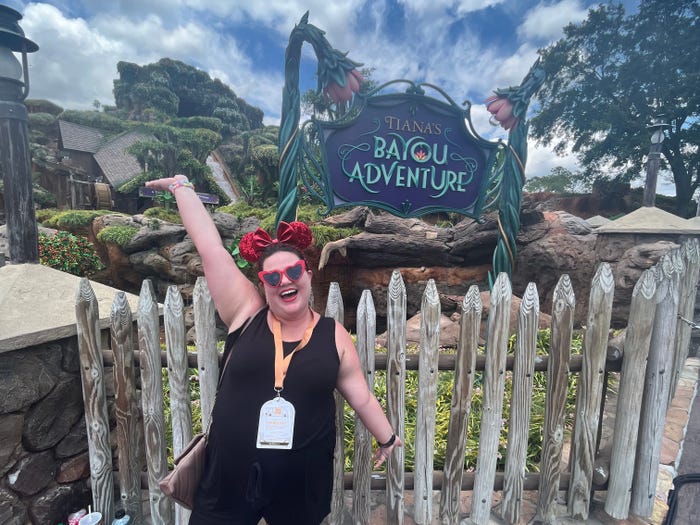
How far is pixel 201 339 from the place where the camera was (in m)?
1.77

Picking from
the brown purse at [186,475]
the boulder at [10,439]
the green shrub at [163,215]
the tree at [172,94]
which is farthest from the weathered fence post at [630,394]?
the tree at [172,94]

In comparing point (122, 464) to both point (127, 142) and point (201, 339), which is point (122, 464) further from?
point (127, 142)

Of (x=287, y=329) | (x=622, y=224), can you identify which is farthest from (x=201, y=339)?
(x=622, y=224)

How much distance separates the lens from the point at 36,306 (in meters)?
1.73

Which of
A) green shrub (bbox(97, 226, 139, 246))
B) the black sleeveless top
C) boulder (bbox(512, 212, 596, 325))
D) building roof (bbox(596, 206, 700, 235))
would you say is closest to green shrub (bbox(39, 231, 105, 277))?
green shrub (bbox(97, 226, 139, 246))

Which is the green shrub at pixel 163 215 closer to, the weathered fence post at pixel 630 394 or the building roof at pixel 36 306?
the building roof at pixel 36 306

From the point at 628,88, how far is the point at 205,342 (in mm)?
24241

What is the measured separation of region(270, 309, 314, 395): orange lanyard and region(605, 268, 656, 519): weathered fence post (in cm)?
170

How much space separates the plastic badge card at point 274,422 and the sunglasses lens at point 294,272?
18.0 inches

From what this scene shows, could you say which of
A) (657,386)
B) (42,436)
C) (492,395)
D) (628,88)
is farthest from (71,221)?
(628,88)

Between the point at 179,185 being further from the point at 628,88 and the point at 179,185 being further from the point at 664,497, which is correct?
the point at 628,88

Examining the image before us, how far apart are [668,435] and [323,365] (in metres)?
2.76

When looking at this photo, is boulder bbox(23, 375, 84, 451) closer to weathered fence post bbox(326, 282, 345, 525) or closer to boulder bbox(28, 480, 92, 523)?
boulder bbox(28, 480, 92, 523)

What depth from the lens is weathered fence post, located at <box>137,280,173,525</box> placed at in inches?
69.2
